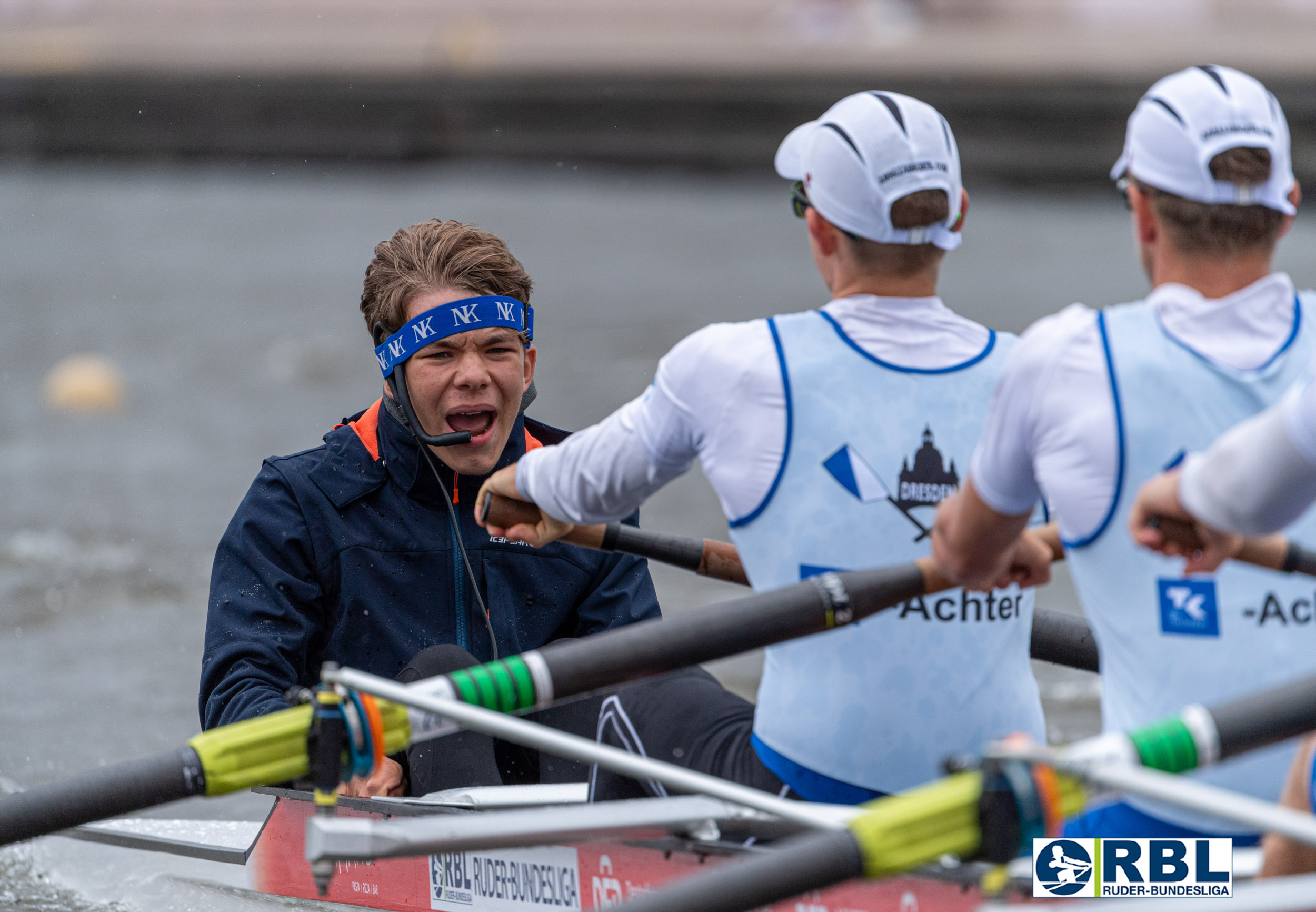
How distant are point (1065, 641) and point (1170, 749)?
1.46m

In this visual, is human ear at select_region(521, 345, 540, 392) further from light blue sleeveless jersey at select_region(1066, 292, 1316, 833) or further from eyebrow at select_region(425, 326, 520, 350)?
light blue sleeveless jersey at select_region(1066, 292, 1316, 833)

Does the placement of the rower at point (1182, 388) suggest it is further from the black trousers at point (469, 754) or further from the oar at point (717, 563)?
the black trousers at point (469, 754)

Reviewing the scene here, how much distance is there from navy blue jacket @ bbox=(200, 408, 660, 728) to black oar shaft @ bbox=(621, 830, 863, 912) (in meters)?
1.40

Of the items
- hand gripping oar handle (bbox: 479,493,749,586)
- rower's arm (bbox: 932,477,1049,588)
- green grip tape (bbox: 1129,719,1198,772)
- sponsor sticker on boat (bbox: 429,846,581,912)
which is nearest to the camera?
green grip tape (bbox: 1129,719,1198,772)

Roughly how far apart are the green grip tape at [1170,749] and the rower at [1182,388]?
138 millimetres

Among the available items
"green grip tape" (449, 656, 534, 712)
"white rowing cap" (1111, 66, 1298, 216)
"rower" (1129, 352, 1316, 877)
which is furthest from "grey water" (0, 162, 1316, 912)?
"white rowing cap" (1111, 66, 1298, 216)

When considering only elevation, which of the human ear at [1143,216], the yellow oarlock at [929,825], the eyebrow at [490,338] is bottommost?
the yellow oarlock at [929,825]

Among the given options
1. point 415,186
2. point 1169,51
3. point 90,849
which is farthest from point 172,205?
point 90,849

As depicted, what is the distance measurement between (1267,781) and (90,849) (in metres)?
3.08

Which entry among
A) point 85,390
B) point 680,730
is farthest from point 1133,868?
point 85,390

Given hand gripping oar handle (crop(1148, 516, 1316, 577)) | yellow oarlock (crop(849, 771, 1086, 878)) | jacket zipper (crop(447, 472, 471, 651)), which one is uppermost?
jacket zipper (crop(447, 472, 471, 651))

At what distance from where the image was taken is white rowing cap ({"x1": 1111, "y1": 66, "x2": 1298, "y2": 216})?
2061mm

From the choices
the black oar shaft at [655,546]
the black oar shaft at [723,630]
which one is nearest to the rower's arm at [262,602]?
the black oar shaft at [655,546]

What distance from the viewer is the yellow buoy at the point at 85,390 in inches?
554
